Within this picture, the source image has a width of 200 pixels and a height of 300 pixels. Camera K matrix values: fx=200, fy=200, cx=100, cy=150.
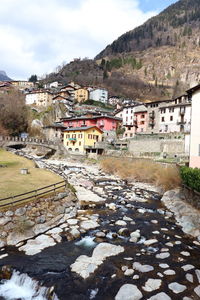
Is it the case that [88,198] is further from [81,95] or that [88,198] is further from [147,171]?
[81,95]

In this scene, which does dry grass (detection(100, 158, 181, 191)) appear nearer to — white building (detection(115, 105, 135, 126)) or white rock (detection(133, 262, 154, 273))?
white rock (detection(133, 262, 154, 273))

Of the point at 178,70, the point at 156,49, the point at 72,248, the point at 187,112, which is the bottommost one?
the point at 72,248

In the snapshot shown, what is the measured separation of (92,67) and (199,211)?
151029 millimetres

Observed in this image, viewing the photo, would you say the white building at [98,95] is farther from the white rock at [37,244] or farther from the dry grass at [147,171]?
the white rock at [37,244]

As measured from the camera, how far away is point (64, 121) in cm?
6975

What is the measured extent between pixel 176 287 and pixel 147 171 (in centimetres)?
2208

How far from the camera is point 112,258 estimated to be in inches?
387

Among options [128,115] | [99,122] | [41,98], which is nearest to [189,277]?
[99,122]

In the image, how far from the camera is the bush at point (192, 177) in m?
15.5

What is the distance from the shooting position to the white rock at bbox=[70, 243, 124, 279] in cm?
875

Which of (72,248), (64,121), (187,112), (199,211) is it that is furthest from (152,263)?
(64,121)

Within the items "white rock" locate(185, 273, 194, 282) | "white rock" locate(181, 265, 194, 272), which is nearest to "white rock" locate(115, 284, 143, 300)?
"white rock" locate(185, 273, 194, 282)

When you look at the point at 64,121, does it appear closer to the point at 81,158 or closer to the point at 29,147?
the point at 29,147

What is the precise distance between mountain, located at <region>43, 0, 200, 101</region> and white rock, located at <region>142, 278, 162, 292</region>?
4538 inches
